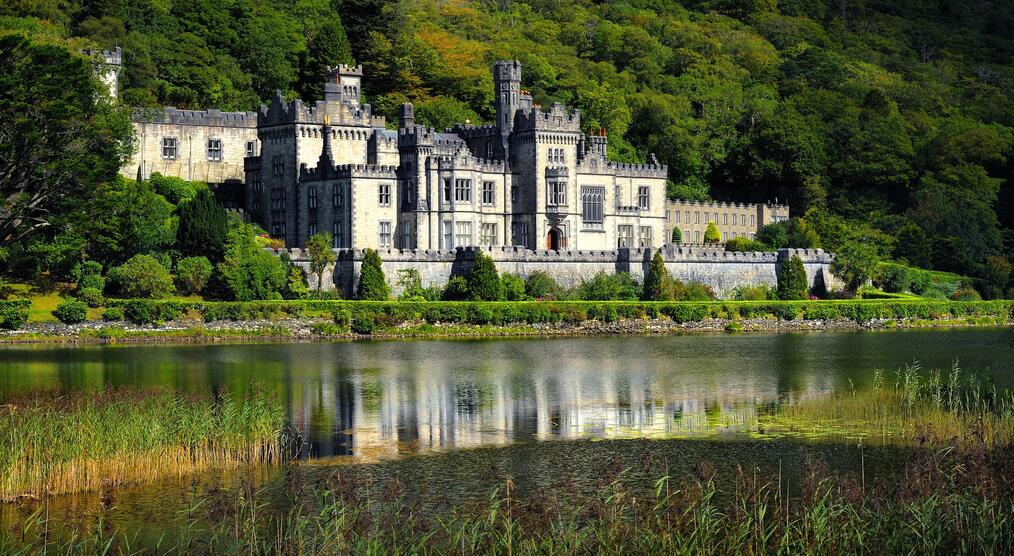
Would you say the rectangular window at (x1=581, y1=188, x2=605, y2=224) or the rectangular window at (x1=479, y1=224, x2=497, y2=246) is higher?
the rectangular window at (x1=581, y1=188, x2=605, y2=224)

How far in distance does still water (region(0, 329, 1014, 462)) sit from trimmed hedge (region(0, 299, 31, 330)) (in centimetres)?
447

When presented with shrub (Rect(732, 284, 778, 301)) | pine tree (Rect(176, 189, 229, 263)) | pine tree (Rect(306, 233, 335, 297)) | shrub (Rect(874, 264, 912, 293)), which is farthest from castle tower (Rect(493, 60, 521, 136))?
shrub (Rect(874, 264, 912, 293))

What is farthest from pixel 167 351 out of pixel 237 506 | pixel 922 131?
pixel 922 131

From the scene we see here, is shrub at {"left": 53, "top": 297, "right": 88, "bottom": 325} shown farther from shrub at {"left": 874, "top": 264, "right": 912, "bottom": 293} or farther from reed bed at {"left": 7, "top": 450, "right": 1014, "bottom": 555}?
shrub at {"left": 874, "top": 264, "right": 912, "bottom": 293}

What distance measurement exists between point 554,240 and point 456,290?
446 inches

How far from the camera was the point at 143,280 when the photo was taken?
60.2m

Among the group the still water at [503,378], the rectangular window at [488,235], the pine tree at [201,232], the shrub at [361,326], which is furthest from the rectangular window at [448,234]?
the still water at [503,378]

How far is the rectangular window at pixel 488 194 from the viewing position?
75438mm

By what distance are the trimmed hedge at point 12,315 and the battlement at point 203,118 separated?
68.1 ft

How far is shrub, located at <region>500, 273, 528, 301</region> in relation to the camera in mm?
67500

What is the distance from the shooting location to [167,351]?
5119 centimetres

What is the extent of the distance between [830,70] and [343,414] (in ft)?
331

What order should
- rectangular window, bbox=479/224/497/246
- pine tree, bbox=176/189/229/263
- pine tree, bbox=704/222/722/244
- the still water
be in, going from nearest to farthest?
the still water
pine tree, bbox=176/189/229/263
rectangular window, bbox=479/224/497/246
pine tree, bbox=704/222/722/244

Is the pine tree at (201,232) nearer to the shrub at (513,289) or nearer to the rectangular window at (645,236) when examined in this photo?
the shrub at (513,289)
